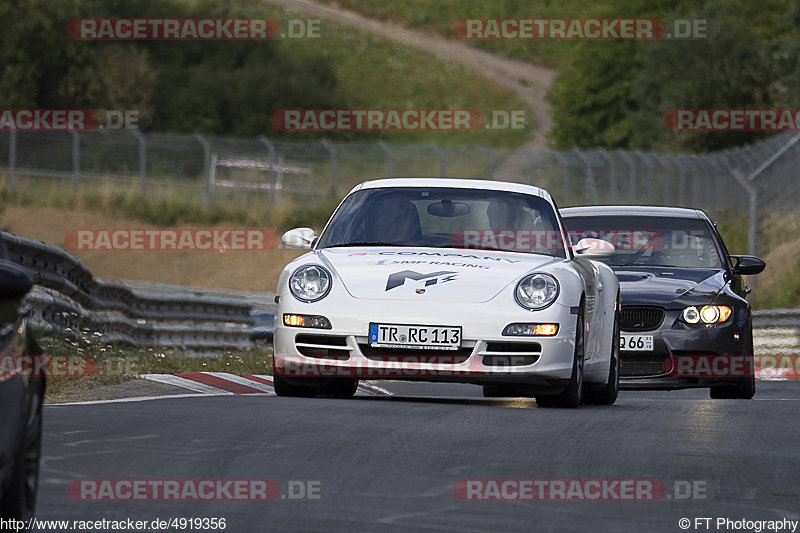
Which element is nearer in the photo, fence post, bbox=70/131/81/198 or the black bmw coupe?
the black bmw coupe

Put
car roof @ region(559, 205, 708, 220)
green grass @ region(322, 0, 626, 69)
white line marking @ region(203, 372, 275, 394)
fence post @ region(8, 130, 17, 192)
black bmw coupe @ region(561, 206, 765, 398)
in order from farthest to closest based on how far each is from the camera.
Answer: green grass @ region(322, 0, 626, 69), fence post @ region(8, 130, 17, 192), car roof @ region(559, 205, 708, 220), black bmw coupe @ region(561, 206, 765, 398), white line marking @ region(203, 372, 275, 394)

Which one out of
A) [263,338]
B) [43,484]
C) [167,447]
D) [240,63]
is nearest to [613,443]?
[167,447]

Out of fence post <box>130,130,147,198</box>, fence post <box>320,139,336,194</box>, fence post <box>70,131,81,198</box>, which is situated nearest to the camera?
fence post <box>320,139,336,194</box>

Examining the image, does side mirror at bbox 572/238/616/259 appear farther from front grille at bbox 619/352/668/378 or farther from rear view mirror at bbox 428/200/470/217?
front grille at bbox 619/352/668/378

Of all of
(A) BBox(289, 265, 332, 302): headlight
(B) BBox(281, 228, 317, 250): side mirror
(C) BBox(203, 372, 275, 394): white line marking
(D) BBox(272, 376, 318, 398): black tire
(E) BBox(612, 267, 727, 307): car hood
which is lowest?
(C) BBox(203, 372, 275, 394): white line marking

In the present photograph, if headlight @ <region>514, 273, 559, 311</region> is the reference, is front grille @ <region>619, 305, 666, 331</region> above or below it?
below

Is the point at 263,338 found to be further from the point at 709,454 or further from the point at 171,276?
the point at 171,276

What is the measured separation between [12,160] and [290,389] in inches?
1251

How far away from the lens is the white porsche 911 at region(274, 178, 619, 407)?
32.4 ft

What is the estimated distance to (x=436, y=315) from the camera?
389 inches

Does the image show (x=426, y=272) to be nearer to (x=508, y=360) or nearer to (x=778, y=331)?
(x=508, y=360)

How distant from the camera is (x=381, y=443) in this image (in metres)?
7.68

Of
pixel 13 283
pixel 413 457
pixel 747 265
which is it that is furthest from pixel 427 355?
pixel 13 283

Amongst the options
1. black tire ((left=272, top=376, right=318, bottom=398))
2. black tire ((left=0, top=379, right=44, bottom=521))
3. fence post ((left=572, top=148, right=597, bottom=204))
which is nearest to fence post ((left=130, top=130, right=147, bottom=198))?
fence post ((left=572, top=148, right=597, bottom=204))
